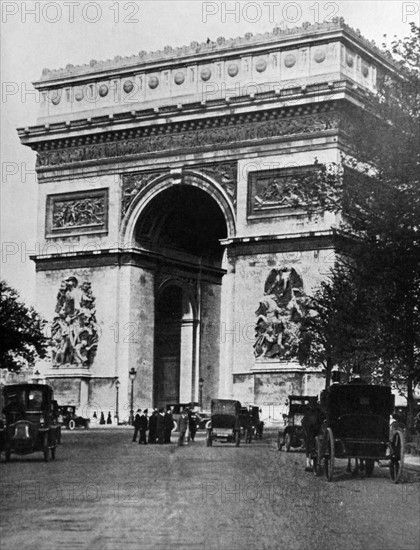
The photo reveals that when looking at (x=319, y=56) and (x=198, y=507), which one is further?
(x=319, y=56)

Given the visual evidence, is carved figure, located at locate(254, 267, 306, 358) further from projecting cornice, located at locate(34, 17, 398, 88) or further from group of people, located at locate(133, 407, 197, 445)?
projecting cornice, located at locate(34, 17, 398, 88)

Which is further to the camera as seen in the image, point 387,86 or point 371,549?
point 387,86

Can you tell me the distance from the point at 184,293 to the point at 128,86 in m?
9.33

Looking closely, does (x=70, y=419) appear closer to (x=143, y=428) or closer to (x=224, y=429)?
(x=143, y=428)

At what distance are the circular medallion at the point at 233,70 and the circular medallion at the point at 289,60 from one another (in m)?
2.07

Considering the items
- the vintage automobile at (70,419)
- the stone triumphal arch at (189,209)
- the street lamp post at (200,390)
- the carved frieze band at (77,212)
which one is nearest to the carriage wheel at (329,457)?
the stone triumphal arch at (189,209)

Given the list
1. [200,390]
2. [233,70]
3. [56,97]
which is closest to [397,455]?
[233,70]

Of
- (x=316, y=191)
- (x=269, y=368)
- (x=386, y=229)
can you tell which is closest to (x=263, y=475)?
(x=386, y=229)

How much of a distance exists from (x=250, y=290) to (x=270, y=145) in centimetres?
537

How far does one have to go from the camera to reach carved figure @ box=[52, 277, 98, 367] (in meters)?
47.9

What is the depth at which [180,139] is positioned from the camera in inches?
1823

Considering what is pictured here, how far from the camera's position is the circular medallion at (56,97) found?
4966 centimetres

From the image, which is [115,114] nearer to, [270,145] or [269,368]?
[270,145]

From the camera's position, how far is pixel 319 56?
43.0 metres
